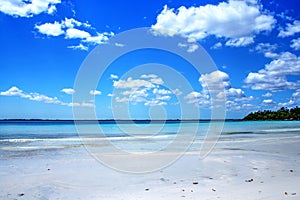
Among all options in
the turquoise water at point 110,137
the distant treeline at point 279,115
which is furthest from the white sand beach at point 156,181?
the distant treeline at point 279,115

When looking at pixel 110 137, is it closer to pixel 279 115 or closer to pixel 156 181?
pixel 156 181

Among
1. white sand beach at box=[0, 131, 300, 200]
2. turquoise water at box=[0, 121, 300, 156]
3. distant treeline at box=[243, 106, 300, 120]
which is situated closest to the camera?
white sand beach at box=[0, 131, 300, 200]

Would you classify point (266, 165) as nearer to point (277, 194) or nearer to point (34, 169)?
point (277, 194)

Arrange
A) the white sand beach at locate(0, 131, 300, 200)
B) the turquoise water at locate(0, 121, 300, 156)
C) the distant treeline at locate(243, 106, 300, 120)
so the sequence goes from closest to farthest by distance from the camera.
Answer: the white sand beach at locate(0, 131, 300, 200) < the turquoise water at locate(0, 121, 300, 156) < the distant treeline at locate(243, 106, 300, 120)

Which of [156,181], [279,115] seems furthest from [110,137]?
[279,115]

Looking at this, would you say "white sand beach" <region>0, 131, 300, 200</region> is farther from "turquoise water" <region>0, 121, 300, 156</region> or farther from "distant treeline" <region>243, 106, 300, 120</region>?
"distant treeline" <region>243, 106, 300, 120</region>

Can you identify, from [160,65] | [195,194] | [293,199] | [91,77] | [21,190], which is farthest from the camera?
[160,65]

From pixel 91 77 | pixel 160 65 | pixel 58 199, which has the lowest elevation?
pixel 58 199

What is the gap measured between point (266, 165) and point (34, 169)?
283 inches

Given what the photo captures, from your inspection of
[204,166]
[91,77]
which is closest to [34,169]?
[91,77]

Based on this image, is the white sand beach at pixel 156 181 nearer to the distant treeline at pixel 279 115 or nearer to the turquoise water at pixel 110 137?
the turquoise water at pixel 110 137

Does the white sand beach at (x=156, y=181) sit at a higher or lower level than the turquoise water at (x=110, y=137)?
lower

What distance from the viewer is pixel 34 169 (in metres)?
8.65

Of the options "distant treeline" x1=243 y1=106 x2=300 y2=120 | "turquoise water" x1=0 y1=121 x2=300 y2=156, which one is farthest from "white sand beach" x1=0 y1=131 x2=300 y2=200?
"distant treeline" x1=243 y1=106 x2=300 y2=120
